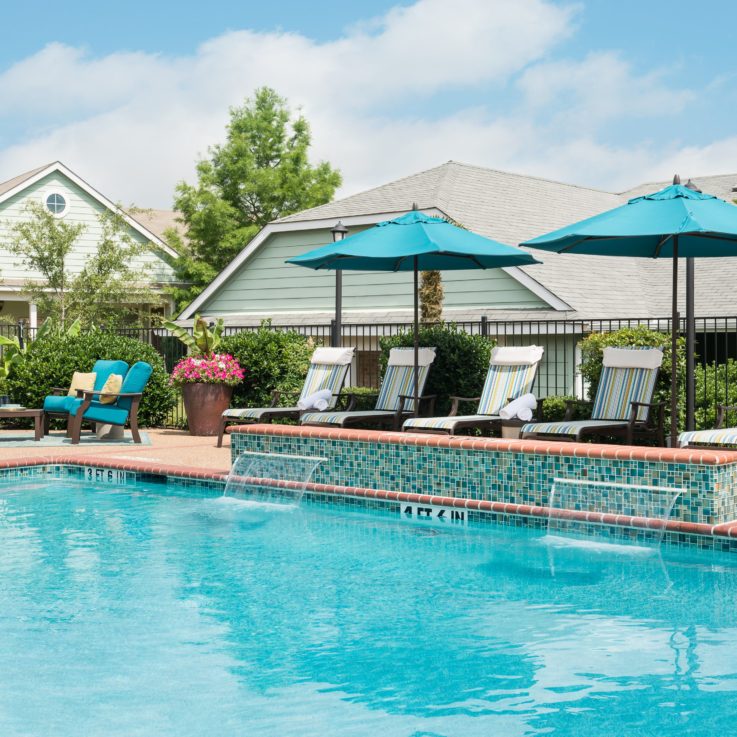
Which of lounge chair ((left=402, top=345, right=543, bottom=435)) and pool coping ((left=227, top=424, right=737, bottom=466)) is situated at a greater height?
lounge chair ((left=402, top=345, right=543, bottom=435))

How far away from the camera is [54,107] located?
112 feet

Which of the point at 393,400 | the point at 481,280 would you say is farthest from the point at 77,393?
the point at 481,280

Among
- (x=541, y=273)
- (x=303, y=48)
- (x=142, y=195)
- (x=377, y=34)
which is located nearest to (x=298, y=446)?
(x=541, y=273)

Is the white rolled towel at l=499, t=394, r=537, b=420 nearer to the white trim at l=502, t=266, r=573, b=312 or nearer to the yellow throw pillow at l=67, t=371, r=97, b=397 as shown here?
the yellow throw pillow at l=67, t=371, r=97, b=397

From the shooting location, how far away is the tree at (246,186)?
3662 centimetres

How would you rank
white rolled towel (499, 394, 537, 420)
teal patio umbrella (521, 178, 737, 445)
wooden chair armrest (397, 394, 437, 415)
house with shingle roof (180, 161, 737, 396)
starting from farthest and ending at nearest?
house with shingle roof (180, 161, 737, 396)
wooden chair armrest (397, 394, 437, 415)
white rolled towel (499, 394, 537, 420)
teal patio umbrella (521, 178, 737, 445)

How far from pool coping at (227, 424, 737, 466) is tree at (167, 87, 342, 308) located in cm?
2626

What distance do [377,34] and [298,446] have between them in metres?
17.3

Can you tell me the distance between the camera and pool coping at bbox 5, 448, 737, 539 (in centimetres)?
704

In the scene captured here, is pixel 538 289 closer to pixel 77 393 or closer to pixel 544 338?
pixel 544 338

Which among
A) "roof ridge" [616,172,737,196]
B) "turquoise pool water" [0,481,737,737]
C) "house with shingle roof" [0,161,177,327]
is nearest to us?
"turquoise pool water" [0,481,737,737]

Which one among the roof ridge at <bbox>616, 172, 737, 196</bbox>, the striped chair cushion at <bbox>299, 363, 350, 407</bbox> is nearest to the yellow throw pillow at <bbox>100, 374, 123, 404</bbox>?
the striped chair cushion at <bbox>299, 363, 350, 407</bbox>

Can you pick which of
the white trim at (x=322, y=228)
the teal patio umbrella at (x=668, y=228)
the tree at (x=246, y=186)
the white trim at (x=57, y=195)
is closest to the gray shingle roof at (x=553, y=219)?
the white trim at (x=322, y=228)

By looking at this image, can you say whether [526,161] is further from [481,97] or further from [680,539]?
[680,539]
